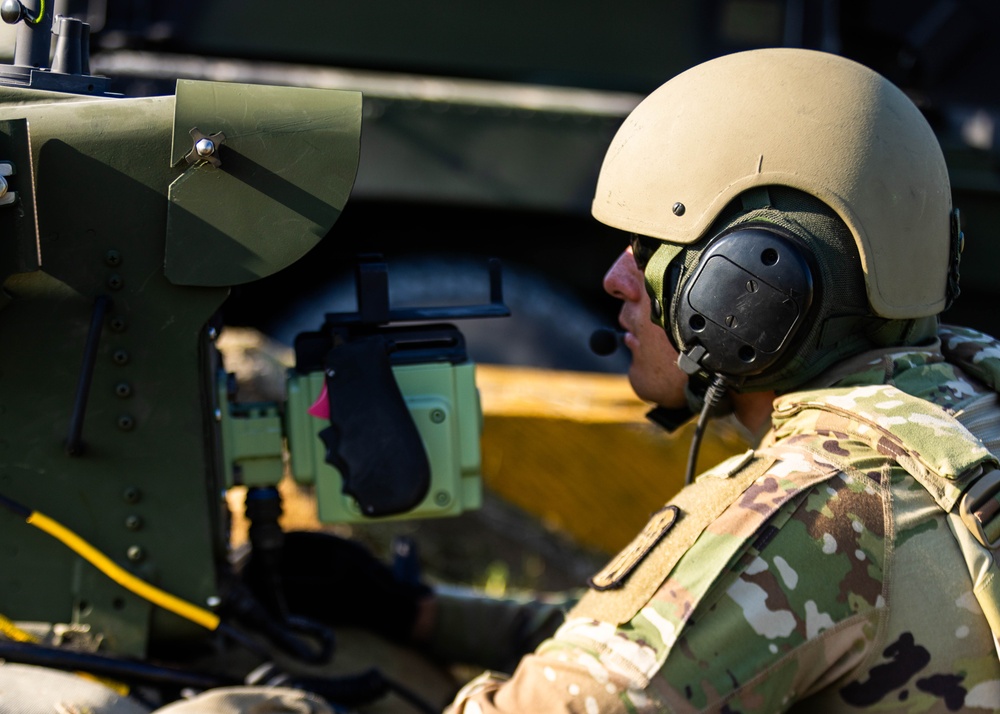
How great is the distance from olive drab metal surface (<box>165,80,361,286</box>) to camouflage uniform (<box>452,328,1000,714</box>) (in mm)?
720

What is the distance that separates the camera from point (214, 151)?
1674 millimetres

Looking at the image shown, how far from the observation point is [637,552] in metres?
1.56

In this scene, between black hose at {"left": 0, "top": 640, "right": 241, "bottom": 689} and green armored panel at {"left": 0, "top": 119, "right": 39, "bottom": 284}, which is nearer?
green armored panel at {"left": 0, "top": 119, "right": 39, "bottom": 284}

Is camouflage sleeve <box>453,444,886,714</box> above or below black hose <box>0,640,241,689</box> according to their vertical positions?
above

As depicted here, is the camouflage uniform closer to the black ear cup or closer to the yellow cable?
the black ear cup

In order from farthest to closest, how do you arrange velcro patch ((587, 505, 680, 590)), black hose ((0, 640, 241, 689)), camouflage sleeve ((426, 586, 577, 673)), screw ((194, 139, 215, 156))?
camouflage sleeve ((426, 586, 577, 673)) < black hose ((0, 640, 241, 689)) < screw ((194, 139, 215, 156)) < velcro patch ((587, 505, 680, 590))

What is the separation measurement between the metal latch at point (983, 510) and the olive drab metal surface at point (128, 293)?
1.03 m

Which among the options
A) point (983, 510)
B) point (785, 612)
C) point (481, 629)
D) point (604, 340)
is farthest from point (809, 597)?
point (481, 629)

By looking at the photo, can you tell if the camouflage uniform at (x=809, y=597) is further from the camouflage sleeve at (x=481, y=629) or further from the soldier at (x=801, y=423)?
the camouflage sleeve at (x=481, y=629)

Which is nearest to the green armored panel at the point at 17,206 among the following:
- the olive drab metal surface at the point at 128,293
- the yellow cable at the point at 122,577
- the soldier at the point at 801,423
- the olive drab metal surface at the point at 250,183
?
the olive drab metal surface at the point at 128,293

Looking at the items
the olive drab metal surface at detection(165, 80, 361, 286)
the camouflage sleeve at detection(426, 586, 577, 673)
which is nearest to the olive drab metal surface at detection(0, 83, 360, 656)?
the olive drab metal surface at detection(165, 80, 361, 286)

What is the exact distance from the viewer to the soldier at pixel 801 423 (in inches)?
57.0

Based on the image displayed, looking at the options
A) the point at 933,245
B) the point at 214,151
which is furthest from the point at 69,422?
the point at 933,245

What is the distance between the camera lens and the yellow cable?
1796 millimetres
